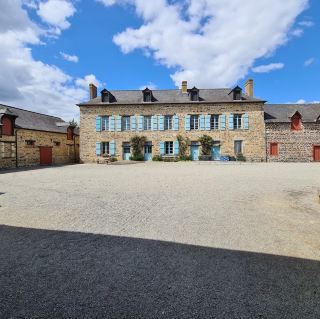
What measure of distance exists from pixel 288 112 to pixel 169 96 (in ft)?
39.4

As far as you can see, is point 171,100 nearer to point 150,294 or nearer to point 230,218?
point 230,218

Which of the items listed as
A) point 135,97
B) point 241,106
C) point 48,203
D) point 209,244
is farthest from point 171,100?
point 209,244

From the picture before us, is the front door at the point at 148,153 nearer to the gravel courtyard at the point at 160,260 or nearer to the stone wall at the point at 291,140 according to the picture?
the stone wall at the point at 291,140

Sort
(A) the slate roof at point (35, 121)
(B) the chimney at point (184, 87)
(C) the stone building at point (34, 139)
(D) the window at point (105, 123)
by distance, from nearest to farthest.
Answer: (C) the stone building at point (34, 139), (A) the slate roof at point (35, 121), (D) the window at point (105, 123), (B) the chimney at point (184, 87)

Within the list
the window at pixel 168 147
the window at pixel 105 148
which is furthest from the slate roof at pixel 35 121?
the window at pixel 168 147

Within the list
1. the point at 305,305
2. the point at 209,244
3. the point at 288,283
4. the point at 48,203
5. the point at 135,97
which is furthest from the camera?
the point at 135,97

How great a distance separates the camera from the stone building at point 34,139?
52.4ft

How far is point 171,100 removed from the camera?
21.5 metres

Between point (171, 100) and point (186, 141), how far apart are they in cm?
437

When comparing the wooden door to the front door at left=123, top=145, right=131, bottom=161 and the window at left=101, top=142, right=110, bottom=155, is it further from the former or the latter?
the front door at left=123, top=145, right=131, bottom=161

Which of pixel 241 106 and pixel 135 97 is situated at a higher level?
pixel 135 97

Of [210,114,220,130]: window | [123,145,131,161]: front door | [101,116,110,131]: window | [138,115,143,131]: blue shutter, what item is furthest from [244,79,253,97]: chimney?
[101,116,110,131]: window

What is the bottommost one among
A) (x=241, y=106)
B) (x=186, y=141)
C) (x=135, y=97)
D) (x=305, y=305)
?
(x=305, y=305)

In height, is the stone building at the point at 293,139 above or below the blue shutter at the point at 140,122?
below
